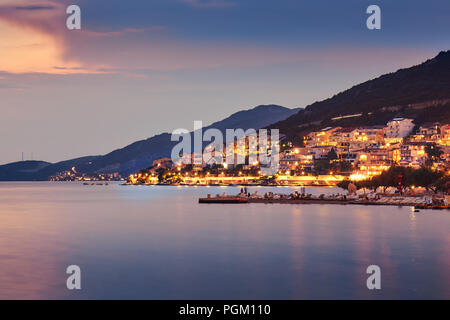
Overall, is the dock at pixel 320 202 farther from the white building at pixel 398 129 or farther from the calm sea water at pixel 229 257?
the white building at pixel 398 129

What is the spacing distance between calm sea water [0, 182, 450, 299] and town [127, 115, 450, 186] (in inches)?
3585

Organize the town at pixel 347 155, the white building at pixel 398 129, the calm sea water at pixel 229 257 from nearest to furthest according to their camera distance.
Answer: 1. the calm sea water at pixel 229 257
2. the town at pixel 347 155
3. the white building at pixel 398 129

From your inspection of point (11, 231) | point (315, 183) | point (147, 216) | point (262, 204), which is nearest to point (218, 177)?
point (315, 183)

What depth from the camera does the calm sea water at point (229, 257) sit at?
2127 centimetres

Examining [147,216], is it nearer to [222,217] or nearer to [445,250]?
[222,217]

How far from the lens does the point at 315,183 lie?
155 m

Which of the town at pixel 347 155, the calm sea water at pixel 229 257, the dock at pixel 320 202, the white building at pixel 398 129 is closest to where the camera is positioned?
the calm sea water at pixel 229 257

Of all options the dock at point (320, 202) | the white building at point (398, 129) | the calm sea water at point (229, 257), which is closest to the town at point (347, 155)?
the white building at point (398, 129)

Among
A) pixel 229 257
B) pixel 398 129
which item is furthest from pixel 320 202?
pixel 398 129

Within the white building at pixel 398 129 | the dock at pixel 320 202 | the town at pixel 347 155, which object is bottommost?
the dock at pixel 320 202

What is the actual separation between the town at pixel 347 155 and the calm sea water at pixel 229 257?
9106cm

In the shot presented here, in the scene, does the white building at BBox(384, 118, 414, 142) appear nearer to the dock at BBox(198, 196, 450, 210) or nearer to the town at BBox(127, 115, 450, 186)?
the town at BBox(127, 115, 450, 186)

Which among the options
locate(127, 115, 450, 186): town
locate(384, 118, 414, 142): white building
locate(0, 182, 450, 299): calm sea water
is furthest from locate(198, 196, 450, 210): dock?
locate(384, 118, 414, 142): white building

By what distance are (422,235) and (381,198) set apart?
105 feet
